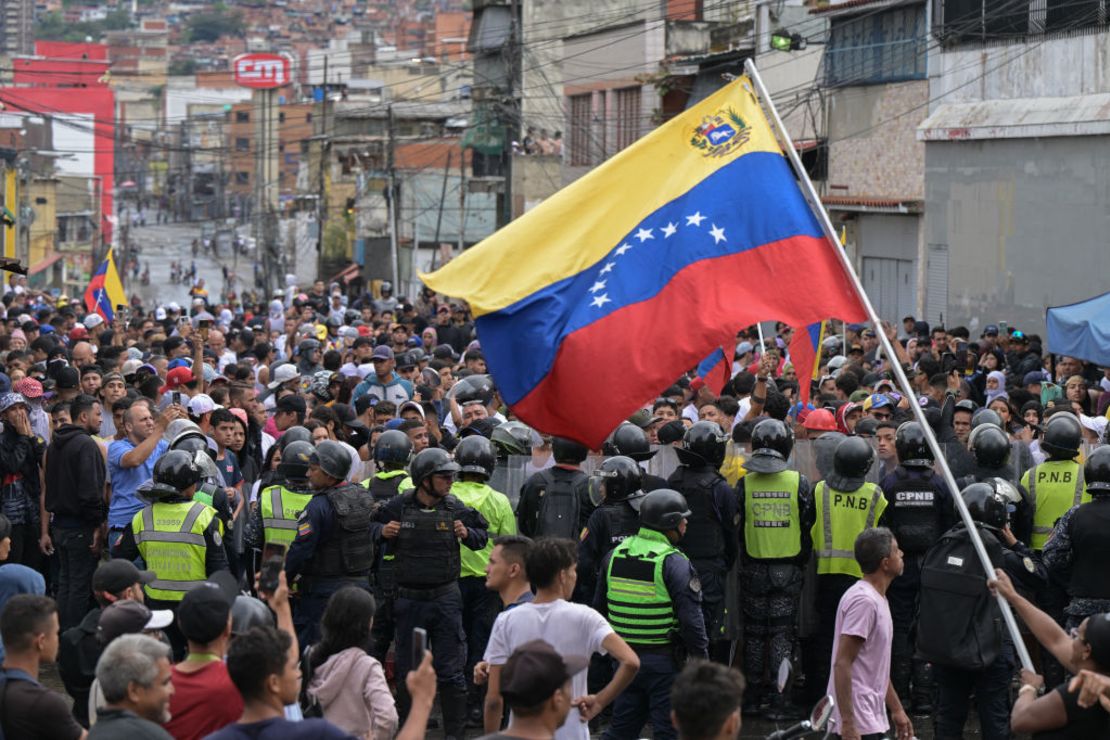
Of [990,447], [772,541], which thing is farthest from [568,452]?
[990,447]

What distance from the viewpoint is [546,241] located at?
334 inches

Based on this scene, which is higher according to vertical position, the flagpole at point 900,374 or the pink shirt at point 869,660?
the flagpole at point 900,374

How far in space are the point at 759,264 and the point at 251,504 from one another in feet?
13.9

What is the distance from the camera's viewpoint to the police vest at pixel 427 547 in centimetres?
993

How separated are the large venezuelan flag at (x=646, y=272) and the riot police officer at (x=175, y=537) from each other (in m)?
2.25

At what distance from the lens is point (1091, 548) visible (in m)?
9.22

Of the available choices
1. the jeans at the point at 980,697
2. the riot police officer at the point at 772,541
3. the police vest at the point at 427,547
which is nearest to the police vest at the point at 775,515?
the riot police officer at the point at 772,541

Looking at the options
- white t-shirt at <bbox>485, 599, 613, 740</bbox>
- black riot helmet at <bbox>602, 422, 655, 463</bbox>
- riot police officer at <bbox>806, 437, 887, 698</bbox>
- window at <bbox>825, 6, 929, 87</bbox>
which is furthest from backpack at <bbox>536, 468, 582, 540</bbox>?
window at <bbox>825, 6, 929, 87</bbox>

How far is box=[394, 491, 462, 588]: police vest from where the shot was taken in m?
9.93

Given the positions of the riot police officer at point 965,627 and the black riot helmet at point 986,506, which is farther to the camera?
the black riot helmet at point 986,506

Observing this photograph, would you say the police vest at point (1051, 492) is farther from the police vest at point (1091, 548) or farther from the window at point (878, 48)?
the window at point (878, 48)

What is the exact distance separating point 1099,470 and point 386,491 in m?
4.17

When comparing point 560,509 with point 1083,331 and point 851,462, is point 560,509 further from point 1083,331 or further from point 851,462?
point 1083,331

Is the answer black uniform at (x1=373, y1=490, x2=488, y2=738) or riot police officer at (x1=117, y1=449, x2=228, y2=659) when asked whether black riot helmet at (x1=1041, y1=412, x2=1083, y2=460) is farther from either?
riot police officer at (x1=117, y1=449, x2=228, y2=659)
